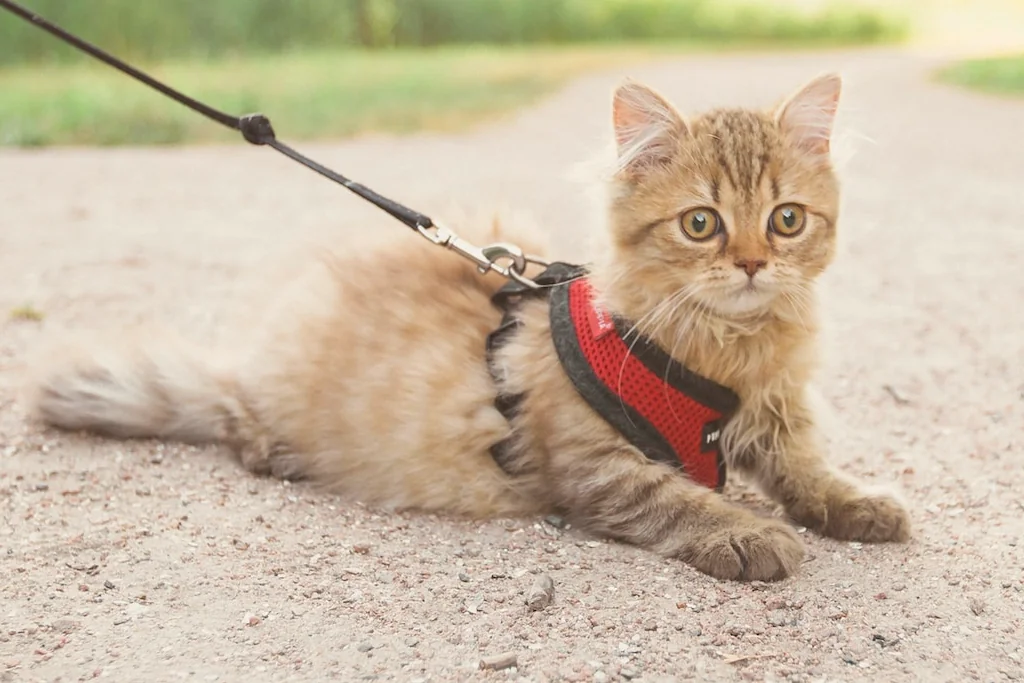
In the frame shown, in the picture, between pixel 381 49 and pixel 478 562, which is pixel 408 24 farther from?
pixel 478 562

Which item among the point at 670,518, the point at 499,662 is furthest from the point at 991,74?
the point at 499,662

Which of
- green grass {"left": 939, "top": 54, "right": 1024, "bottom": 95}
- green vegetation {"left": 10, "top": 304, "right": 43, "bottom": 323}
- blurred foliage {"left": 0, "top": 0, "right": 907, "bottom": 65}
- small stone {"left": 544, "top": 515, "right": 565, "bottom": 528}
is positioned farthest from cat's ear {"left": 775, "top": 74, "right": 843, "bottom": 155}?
blurred foliage {"left": 0, "top": 0, "right": 907, "bottom": 65}

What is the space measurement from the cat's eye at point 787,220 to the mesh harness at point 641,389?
422 mm

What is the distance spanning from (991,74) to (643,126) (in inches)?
454

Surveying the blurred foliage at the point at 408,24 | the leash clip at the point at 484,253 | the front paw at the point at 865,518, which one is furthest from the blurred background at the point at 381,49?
the front paw at the point at 865,518

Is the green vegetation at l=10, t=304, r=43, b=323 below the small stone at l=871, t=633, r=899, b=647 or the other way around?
the other way around

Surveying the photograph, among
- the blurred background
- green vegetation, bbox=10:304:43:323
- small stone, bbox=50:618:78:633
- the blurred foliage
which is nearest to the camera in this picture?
small stone, bbox=50:618:78:633

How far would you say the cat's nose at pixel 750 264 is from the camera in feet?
8.01

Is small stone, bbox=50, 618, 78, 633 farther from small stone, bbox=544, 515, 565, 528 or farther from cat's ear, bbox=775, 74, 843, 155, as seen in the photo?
cat's ear, bbox=775, 74, 843, 155

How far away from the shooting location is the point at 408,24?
19734 millimetres

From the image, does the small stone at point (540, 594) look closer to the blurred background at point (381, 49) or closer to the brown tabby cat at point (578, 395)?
the brown tabby cat at point (578, 395)

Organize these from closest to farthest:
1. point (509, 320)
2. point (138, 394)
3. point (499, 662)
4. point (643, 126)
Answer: point (499, 662) < point (643, 126) < point (509, 320) < point (138, 394)

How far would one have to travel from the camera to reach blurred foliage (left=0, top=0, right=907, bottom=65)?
16.0 meters

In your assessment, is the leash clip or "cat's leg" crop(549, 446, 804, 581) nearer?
"cat's leg" crop(549, 446, 804, 581)
